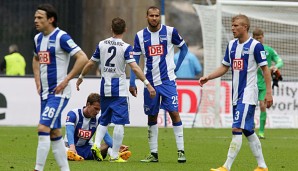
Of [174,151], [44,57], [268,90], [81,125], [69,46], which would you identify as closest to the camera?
[69,46]

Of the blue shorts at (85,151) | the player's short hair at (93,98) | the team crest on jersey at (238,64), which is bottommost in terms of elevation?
the blue shorts at (85,151)

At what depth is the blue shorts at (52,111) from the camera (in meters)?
11.6

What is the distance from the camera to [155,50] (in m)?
15.3

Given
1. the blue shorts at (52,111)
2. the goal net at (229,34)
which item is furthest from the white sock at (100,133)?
the goal net at (229,34)

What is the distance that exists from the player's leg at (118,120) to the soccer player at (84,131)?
A: 0.21 metres

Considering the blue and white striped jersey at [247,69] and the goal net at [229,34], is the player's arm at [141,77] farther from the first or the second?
the goal net at [229,34]

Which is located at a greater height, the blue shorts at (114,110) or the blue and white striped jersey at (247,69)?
the blue and white striped jersey at (247,69)

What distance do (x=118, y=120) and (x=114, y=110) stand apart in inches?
6.0

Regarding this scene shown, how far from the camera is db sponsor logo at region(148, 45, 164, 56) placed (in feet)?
50.2

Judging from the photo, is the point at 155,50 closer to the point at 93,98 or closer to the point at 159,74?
the point at 159,74

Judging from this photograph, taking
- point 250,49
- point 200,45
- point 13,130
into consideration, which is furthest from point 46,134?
point 200,45

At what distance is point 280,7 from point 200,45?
21.6m

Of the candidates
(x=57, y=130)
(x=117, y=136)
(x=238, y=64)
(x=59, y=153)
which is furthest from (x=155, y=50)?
(x=59, y=153)

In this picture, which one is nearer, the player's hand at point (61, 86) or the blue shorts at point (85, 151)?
the player's hand at point (61, 86)
